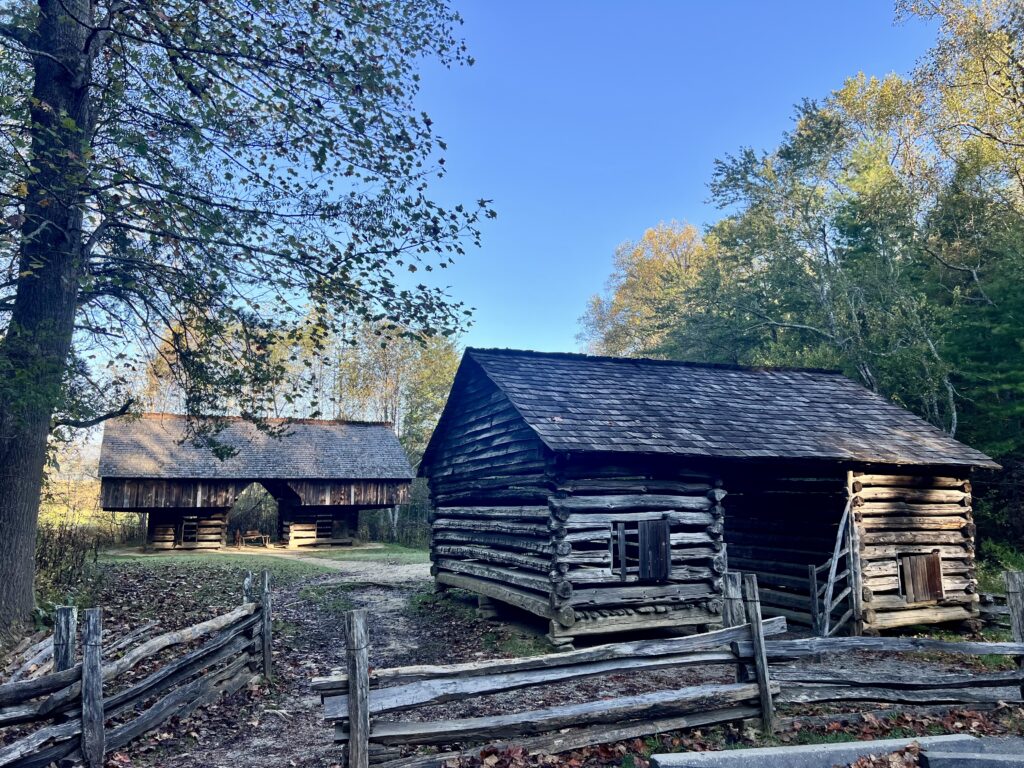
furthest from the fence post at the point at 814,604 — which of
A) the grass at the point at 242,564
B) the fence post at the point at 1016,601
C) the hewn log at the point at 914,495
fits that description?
the grass at the point at 242,564

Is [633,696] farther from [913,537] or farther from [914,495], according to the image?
[914,495]

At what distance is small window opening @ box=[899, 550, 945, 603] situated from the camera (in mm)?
13648

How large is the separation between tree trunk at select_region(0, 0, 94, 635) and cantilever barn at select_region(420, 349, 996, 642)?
276 inches

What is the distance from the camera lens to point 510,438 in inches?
511

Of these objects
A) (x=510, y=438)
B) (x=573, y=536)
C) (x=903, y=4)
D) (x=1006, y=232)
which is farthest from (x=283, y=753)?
(x=903, y=4)

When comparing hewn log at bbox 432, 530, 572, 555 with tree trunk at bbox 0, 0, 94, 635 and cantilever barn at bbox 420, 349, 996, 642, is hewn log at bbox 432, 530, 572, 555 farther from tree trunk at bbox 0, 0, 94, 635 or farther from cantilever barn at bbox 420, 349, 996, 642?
tree trunk at bbox 0, 0, 94, 635

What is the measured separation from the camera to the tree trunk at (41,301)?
8.58 meters

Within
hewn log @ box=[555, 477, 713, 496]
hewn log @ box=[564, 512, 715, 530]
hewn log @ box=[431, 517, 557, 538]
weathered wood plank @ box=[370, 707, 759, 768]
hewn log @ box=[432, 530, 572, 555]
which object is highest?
hewn log @ box=[555, 477, 713, 496]

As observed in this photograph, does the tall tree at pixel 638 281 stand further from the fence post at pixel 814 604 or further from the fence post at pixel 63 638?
the fence post at pixel 63 638

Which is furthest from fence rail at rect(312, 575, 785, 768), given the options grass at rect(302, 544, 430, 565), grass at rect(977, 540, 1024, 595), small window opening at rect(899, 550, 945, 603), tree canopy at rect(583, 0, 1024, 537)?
grass at rect(302, 544, 430, 565)

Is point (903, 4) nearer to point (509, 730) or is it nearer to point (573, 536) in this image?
point (573, 536)

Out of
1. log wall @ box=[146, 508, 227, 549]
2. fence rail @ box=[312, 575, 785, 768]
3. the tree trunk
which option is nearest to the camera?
fence rail @ box=[312, 575, 785, 768]

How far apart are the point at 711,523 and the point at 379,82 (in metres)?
9.20

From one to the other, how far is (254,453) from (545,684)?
27.8 m
